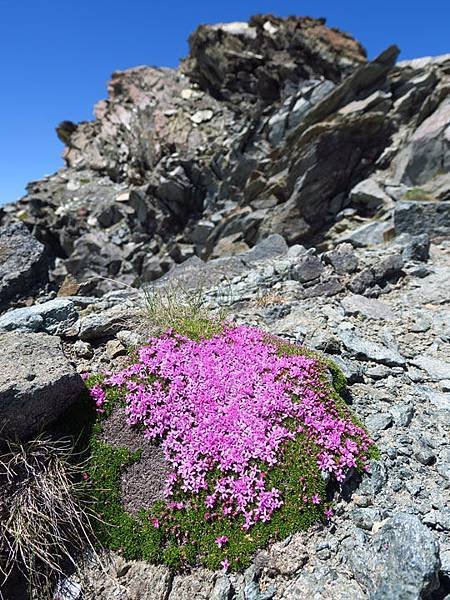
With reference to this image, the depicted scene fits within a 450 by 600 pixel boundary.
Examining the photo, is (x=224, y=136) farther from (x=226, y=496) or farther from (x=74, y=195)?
(x=226, y=496)

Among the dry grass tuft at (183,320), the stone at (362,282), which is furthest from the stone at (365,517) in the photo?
the stone at (362,282)

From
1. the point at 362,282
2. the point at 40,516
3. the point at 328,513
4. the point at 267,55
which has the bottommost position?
the point at 328,513

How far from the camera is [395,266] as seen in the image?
11.7 m

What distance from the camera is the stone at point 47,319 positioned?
26.7ft

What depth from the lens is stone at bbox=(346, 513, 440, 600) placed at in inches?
161

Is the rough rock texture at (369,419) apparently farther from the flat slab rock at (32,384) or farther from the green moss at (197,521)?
the flat slab rock at (32,384)

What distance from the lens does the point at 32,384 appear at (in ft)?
17.4

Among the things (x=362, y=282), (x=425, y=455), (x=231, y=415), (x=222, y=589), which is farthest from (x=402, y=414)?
(x=362, y=282)

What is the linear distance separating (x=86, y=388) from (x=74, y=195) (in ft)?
169

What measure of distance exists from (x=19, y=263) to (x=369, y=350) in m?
10.7

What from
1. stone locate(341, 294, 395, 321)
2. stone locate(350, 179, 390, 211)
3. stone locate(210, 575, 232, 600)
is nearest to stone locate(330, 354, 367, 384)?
stone locate(341, 294, 395, 321)

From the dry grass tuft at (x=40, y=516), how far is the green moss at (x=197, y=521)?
0.94ft

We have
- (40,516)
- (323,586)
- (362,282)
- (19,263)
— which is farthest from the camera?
(19,263)

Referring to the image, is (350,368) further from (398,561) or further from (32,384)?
(32,384)
